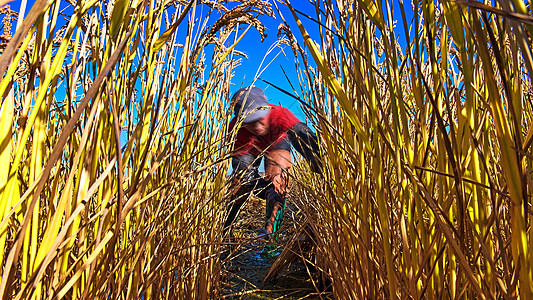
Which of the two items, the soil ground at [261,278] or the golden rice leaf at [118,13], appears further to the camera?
the soil ground at [261,278]

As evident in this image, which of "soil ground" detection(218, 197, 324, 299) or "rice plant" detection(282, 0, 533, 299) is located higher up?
"rice plant" detection(282, 0, 533, 299)

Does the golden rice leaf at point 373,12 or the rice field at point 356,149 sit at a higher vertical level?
the golden rice leaf at point 373,12

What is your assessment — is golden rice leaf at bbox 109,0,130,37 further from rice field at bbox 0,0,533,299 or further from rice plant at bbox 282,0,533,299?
rice plant at bbox 282,0,533,299

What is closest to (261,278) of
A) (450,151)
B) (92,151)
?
(92,151)

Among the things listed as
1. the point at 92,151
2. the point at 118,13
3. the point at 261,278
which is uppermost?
the point at 118,13

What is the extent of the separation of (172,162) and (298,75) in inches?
18.6

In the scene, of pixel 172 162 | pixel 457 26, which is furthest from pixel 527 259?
pixel 172 162

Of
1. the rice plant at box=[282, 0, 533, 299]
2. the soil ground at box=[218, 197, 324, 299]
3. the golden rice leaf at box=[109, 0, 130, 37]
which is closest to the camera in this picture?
the rice plant at box=[282, 0, 533, 299]

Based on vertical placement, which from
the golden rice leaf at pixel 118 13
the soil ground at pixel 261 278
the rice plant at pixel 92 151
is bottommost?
the soil ground at pixel 261 278

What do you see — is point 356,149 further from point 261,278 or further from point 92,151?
point 261,278

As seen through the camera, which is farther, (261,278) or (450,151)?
(261,278)

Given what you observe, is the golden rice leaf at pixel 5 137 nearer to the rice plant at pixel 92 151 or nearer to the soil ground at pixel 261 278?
the rice plant at pixel 92 151

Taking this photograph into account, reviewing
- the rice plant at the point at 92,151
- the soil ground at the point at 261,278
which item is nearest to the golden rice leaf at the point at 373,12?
the rice plant at the point at 92,151

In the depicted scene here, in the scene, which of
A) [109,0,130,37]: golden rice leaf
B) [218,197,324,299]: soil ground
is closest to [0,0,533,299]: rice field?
[109,0,130,37]: golden rice leaf
